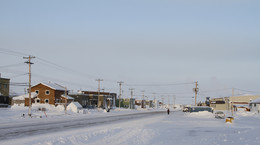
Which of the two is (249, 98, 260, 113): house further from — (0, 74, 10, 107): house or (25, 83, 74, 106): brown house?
(0, 74, 10, 107): house

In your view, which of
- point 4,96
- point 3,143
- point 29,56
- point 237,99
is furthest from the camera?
point 237,99

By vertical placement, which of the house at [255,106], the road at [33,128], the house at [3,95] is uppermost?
the house at [3,95]

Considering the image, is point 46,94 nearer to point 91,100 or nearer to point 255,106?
point 91,100

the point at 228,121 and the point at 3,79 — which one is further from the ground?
the point at 3,79

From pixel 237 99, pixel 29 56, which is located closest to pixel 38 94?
pixel 29 56

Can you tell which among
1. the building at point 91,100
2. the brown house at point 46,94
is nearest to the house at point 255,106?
the building at point 91,100

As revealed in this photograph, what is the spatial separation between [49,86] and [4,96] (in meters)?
12.8

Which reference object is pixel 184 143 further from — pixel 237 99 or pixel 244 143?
pixel 237 99

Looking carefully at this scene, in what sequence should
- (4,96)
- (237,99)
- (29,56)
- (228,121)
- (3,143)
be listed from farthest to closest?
(237,99)
(4,96)
(29,56)
(228,121)
(3,143)

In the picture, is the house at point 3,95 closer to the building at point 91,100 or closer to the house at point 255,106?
the building at point 91,100

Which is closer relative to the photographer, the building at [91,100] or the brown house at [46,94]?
the brown house at [46,94]

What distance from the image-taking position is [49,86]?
82.2m

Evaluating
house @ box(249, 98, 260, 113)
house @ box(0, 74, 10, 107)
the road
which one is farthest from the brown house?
house @ box(249, 98, 260, 113)

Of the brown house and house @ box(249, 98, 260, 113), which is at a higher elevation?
the brown house
